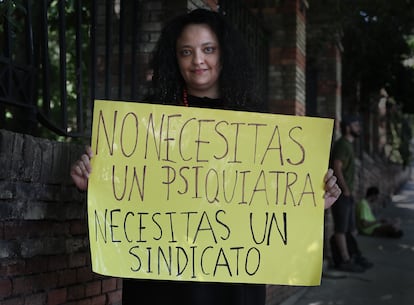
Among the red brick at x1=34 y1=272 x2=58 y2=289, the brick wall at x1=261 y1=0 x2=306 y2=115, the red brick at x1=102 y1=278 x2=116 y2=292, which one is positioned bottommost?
the red brick at x1=102 y1=278 x2=116 y2=292

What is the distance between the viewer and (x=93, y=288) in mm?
3164

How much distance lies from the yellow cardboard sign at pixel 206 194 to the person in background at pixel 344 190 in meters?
4.65

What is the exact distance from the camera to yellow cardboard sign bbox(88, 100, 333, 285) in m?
2.19

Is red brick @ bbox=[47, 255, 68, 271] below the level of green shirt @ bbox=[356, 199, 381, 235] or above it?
above

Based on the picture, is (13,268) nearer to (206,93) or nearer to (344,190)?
(206,93)

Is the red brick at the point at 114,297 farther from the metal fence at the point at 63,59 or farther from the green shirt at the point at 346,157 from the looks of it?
the green shirt at the point at 346,157

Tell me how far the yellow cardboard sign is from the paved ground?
11.7ft

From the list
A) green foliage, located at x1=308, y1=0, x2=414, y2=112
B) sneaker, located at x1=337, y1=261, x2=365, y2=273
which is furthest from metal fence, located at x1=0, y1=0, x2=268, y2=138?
sneaker, located at x1=337, y1=261, x2=365, y2=273

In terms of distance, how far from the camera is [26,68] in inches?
120

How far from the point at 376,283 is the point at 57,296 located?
4764 millimetres

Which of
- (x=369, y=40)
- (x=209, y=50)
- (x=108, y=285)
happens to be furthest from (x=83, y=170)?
(x=369, y=40)

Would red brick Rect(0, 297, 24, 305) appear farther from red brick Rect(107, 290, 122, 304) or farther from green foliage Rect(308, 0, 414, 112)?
green foliage Rect(308, 0, 414, 112)

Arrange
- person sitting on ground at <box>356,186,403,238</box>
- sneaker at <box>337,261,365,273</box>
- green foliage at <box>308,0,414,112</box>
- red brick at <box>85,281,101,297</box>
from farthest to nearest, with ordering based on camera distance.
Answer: person sitting on ground at <box>356,186,403,238</box>
green foliage at <box>308,0,414,112</box>
sneaker at <box>337,261,365,273</box>
red brick at <box>85,281,101,297</box>

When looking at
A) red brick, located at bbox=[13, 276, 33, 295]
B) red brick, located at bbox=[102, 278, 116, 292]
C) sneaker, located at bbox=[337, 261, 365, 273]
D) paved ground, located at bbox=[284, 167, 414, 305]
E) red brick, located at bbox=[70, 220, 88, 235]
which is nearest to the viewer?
red brick, located at bbox=[13, 276, 33, 295]
